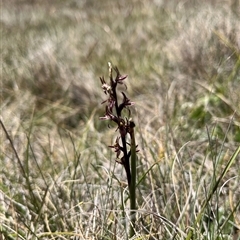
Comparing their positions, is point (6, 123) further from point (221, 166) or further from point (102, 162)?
point (221, 166)

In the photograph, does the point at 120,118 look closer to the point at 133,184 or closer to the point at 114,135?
the point at 133,184

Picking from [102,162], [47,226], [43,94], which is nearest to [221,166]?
[102,162]

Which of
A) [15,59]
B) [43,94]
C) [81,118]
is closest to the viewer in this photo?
[81,118]

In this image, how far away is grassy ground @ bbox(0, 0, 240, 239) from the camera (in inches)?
53.7

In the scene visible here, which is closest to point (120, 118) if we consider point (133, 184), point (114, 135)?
point (133, 184)

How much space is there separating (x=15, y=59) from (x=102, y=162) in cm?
213

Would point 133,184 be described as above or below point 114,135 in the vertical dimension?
below

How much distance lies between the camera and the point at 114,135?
2412 mm

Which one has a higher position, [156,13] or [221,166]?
[156,13]

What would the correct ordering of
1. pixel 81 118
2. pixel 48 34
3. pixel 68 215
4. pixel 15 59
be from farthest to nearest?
pixel 48 34 < pixel 15 59 < pixel 81 118 < pixel 68 215

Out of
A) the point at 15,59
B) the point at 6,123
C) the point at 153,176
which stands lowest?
the point at 153,176

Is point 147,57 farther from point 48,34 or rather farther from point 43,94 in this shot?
point 48,34

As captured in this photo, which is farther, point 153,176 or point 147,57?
point 147,57

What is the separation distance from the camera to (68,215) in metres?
1.51
